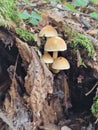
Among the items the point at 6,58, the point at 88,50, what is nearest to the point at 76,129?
the point at 88,50

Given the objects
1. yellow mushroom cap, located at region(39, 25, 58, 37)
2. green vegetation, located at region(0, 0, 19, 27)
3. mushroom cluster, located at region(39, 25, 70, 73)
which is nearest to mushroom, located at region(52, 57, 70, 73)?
mushroom cluster, located at region(39, 25, 70, 73)

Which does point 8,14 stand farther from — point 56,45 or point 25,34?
point 56,45

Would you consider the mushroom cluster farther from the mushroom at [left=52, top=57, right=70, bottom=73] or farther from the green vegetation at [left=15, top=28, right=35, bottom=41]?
the green vegetation at [left=15, top=28, right=35, bottom=41]

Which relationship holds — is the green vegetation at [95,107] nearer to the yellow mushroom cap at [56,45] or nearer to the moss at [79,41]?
the moss at [79,41]

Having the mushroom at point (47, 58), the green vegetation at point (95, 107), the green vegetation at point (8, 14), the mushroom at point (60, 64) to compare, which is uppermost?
the green vegetation at point (8, 14)

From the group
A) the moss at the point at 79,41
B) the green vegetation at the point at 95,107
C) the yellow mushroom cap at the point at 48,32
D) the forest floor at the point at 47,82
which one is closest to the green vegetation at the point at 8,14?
the forest floor at the point at 47,82

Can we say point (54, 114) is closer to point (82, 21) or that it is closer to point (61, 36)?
point (61, 36)
